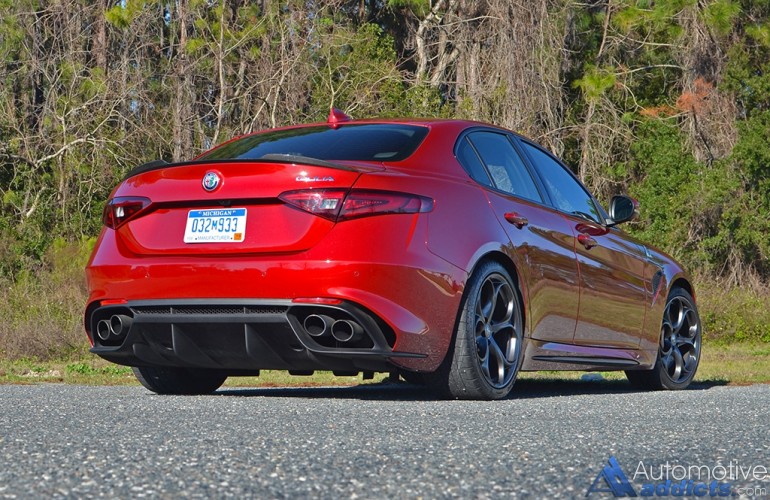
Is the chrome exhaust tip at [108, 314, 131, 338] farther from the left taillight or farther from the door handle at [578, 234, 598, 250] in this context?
the door handle at [578, 234, 598, 250]

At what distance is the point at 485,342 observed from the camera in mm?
6168

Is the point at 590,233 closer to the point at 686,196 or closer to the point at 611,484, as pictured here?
the point at 611,484

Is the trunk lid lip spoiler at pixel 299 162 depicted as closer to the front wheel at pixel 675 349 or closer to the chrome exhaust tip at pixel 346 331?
the chrome exhaust tip at pixel 346 331

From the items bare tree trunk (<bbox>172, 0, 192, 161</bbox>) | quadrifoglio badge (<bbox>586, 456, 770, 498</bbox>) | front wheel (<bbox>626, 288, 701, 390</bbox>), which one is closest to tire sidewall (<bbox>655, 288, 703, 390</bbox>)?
front wheel (<bbox>626, 288, 701, 390</bbox>)

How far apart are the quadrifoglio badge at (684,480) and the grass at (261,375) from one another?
18.7 ft

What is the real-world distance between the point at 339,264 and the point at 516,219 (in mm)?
1342

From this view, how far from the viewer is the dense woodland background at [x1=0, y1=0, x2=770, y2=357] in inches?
869

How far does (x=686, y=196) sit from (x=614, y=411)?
67.2 ft

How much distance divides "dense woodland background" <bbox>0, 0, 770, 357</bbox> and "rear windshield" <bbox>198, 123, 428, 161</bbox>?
42.9 ft

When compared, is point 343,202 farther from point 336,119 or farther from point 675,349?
point 675,349

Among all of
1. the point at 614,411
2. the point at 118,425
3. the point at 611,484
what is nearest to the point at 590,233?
the point at 614,411

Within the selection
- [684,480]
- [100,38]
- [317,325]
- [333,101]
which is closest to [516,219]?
[317,325]

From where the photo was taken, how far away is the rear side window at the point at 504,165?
666 centimetres

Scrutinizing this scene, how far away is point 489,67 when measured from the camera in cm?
2288
